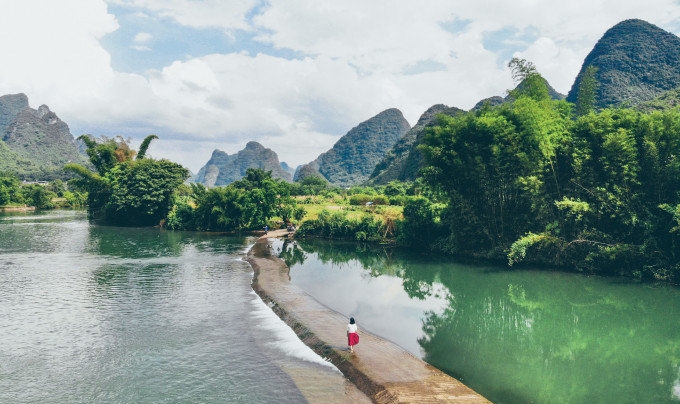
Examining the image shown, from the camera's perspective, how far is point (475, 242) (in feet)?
94.1

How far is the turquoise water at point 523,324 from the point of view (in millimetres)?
11703

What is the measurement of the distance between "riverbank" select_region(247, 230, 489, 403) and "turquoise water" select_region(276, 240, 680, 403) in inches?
30.8

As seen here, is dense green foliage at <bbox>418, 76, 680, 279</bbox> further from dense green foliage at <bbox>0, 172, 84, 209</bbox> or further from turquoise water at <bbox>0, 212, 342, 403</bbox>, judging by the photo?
dense green foliage at <bbox>0, 172, 84, 209</bbox>

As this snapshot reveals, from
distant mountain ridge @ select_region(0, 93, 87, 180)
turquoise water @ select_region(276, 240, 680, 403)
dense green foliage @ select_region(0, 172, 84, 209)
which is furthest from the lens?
distant mountain ridge @ select_region(0, 93, 87, 180)

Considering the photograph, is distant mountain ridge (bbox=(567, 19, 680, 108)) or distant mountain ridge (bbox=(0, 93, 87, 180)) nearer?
distant mountain ridge (bbox=(567, 19, 680, 108))

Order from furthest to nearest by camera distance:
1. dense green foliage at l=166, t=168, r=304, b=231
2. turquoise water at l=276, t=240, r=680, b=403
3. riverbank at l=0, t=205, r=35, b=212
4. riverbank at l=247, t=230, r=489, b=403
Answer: riverbank at l=0, t=205, r=35, b=212 < dense green foliage at l=166, t=168, r=304, b=231 < turquoise water at l=276, t=240, r=680, b=403 < riverbank at l=247, t=230, r=489, b=403

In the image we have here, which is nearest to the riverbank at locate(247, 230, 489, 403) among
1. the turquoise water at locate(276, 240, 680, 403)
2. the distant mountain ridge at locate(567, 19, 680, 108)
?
the turquoise water at locate(276, 240, 680, 403)

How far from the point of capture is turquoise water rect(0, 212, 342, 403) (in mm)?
11250

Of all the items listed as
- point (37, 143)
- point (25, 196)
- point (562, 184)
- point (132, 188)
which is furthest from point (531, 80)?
point (37, 143)

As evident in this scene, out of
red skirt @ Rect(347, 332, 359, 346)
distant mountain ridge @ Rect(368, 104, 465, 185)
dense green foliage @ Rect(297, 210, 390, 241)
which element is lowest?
red skirt @ Rect(347, 332, 359, 346)

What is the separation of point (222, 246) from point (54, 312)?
19154 mm

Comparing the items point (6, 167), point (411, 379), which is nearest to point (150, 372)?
point (411, 379)

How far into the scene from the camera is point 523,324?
17.0 metres

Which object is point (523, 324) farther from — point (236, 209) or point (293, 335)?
point (236, 209)
